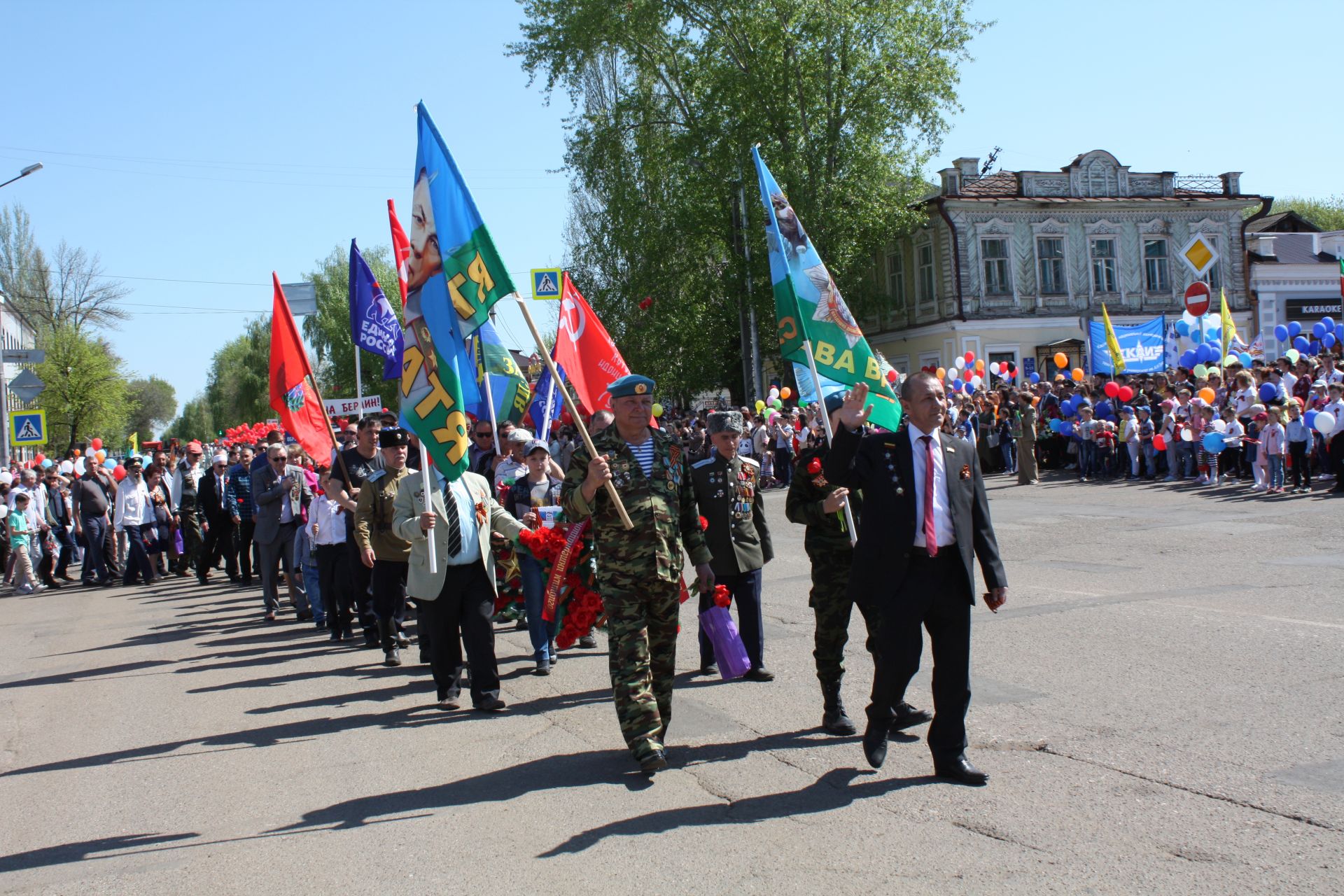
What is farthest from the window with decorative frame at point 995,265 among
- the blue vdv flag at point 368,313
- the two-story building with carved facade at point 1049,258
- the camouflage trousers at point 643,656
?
the camouflage trousers at point 643,656

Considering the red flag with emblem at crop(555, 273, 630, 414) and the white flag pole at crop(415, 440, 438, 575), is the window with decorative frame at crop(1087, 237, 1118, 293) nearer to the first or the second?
the red flag with emblem at crop(555, 273, 630, 414)

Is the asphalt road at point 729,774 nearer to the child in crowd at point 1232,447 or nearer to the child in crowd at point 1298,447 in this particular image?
the child in crowd at point 1298,447

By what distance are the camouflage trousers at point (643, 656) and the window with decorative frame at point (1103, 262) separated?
3952 cm

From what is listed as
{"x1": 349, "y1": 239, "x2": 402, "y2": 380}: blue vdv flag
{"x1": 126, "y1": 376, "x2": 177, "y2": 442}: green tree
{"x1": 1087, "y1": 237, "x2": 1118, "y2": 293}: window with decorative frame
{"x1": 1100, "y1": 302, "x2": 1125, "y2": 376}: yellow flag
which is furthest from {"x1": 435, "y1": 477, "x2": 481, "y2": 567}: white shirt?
{"x1": 126, "y1": 376, "x2": 177, "y2": 442}: green tree

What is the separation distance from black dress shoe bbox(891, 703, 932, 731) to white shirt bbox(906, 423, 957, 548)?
1361 millimetres

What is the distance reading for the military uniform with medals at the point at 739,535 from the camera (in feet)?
24.6

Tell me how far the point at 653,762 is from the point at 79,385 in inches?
2056

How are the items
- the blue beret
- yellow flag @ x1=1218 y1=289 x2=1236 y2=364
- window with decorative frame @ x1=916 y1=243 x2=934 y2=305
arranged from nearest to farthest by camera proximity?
the blue beret < yellow flag @ x1=1218 y1=289 x2=1236 y2=364 < window with decorative frame @ x1=916 y1=243 x2=934 y2=305

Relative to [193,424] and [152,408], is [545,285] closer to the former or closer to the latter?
[152,408]

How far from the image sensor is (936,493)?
17.1 feet

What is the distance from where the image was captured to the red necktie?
203 inches

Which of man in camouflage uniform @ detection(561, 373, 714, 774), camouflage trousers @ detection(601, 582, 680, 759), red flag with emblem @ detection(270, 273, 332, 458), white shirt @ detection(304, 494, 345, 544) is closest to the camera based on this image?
camouflage trousers @ detection(601, 582, 680, 759)

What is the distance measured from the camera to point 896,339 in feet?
145

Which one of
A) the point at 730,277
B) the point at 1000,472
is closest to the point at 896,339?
the point at 730,277
